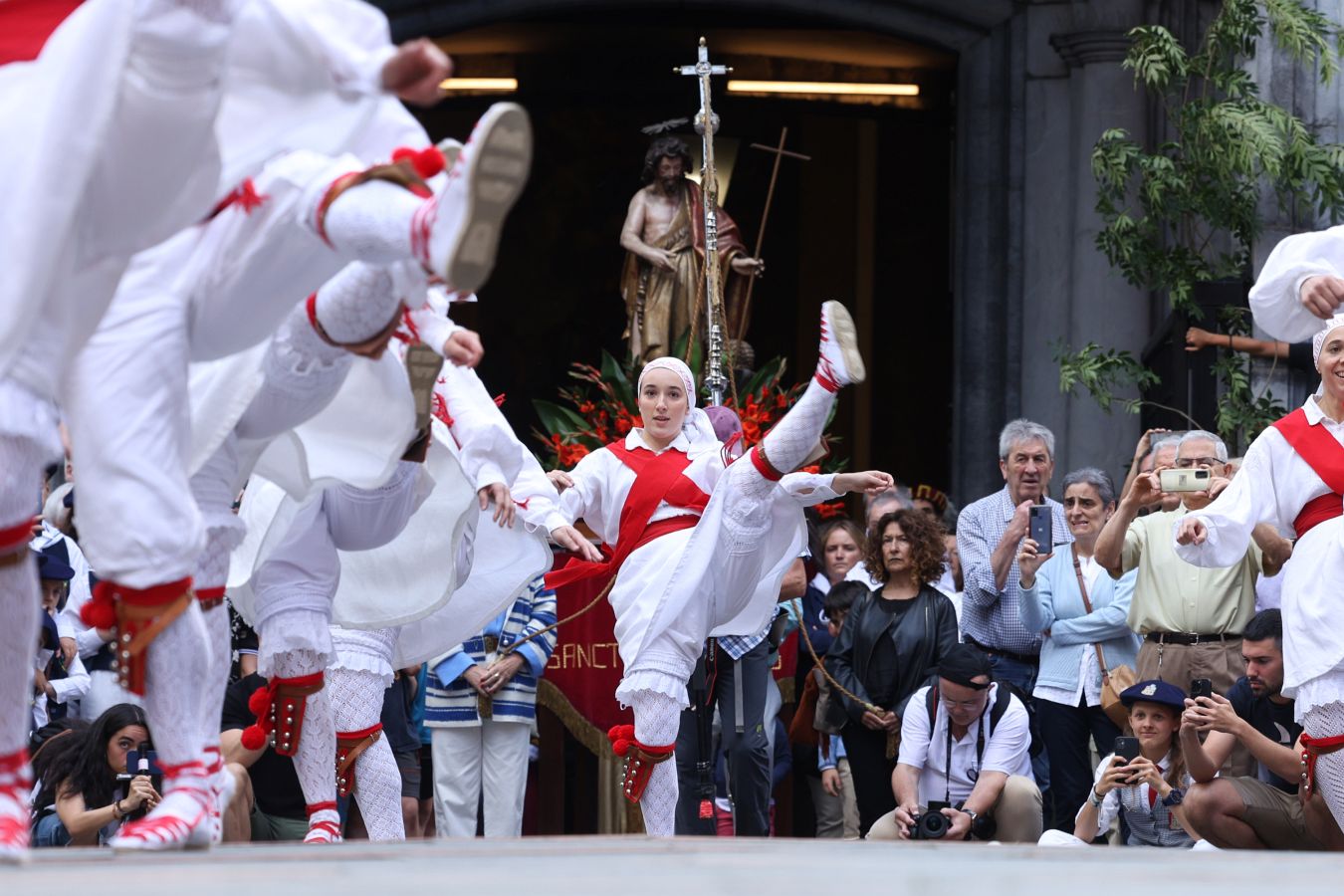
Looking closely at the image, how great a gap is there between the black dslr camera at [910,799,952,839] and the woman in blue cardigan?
2.56 ft

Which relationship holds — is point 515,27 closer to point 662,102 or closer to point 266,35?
point 662,102

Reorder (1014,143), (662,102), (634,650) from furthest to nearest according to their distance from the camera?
1. (662,102)
2. (1014,143)
3. (634,650)

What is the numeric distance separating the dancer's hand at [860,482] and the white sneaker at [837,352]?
37 cm

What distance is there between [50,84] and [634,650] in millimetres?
3919

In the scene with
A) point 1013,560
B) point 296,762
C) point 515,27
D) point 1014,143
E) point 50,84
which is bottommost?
point 296,762

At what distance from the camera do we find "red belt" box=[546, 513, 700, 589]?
8375 mm

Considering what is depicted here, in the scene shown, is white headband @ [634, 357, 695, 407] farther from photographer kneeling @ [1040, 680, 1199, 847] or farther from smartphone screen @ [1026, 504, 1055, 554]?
photographer kneeling @ [1040, 680, 1199, 847]

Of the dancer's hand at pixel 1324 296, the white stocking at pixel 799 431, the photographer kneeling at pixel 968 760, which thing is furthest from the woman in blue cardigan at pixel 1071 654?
the dancer's hand at pixel 1324 296

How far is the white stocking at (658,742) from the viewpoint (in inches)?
312

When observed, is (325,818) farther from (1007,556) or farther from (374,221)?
(1007,556)

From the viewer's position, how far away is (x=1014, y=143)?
1403cm

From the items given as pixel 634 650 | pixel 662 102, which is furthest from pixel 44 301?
pixel 662 102

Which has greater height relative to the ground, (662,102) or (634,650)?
(662,102)

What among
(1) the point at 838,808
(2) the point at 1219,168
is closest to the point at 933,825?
(1) the point at 838,808
